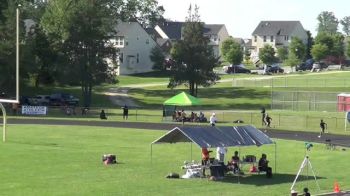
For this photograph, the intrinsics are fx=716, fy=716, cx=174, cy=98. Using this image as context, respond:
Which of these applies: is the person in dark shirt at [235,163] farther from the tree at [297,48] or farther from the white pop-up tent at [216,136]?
the tree at [297,48]

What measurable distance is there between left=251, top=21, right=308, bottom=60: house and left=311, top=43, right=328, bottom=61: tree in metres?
28.1

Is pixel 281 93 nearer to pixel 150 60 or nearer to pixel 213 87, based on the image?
pixel 213 87

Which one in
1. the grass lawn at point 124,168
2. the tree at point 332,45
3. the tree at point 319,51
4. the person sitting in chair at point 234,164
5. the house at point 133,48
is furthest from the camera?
the tree at point 332,45

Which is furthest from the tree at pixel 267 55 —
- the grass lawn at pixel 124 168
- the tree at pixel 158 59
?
the grass lawn at pixel 124 168

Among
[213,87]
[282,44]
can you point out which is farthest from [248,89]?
[282,44]

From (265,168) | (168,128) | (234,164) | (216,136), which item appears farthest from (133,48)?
(216,136)

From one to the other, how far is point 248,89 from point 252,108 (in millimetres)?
15297

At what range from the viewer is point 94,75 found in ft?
285

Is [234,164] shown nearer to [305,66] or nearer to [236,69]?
[236,69]

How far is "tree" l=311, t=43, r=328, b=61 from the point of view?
148 metres

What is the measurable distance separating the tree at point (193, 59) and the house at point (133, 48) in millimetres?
36240

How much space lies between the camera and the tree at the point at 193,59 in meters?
91.4

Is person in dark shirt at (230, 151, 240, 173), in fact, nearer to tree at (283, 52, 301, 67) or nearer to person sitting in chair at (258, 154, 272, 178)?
person sitting in chair at (258, 154, 272, 178)

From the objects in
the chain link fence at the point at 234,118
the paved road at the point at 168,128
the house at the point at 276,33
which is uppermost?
the house at the point at 276,33
